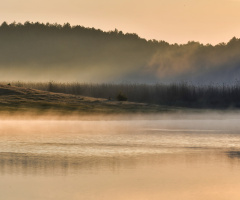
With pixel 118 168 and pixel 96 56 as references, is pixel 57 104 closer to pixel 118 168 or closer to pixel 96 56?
pixel 118 168

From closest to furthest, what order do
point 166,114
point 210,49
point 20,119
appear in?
point 20,119
point 166,114
point 210,49

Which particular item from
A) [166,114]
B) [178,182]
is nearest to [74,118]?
[166,114]

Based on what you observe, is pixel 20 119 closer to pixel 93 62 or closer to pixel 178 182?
pixel 178 182

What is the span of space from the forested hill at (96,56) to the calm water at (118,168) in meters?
88.2

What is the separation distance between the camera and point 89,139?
47.9 ft

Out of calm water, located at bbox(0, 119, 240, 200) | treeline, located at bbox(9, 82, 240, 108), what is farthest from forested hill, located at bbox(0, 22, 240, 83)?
calm water, located at bbox(0, 119, 240, 200)

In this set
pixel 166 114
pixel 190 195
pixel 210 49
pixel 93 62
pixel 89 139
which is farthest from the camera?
pixel 93 62

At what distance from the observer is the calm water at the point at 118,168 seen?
7461mm

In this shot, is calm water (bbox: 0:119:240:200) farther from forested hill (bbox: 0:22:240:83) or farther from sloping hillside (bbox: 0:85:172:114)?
forested hill (bbox: 0:22:240:83)

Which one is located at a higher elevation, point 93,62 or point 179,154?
point 93,62

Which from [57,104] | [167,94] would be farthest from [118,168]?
[167,94]

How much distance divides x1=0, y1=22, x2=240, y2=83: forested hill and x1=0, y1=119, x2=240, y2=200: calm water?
88200 mm

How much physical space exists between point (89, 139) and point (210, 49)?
314 ft

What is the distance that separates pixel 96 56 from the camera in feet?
402
